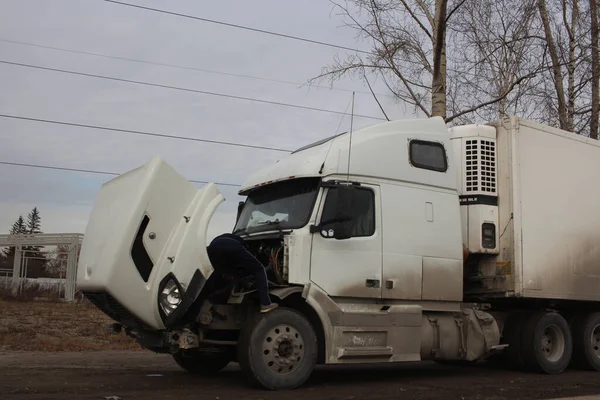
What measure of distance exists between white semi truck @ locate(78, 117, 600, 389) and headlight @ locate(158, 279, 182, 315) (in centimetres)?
1

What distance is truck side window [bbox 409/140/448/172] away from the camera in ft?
29.5

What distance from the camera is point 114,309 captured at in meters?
7.34

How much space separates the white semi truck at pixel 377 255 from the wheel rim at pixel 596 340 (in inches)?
2.6

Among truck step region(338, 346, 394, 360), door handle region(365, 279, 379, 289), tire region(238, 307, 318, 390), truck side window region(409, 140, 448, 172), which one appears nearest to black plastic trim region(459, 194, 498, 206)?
truck side window region(409, 140, 448, 172)

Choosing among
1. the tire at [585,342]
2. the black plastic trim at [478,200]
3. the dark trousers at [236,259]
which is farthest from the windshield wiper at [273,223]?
the tire at [585,342]

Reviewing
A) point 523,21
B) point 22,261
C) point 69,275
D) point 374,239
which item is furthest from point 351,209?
point 22,261

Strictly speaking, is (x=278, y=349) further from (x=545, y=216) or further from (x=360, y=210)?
(x=545, y=216)

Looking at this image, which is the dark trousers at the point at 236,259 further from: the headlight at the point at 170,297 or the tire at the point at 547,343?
the tire at the point at 547,343

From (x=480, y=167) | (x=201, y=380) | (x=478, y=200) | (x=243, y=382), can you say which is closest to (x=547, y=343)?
(x=478, y=200)

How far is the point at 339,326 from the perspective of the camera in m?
7.85

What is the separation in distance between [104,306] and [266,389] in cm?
214

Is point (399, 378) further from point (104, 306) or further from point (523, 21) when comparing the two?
point (523, 21)

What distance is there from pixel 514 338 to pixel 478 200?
2.36 meters

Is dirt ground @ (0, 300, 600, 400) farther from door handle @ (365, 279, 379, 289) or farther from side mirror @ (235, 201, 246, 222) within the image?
side mirror @ (235, 201, 246, 222)
